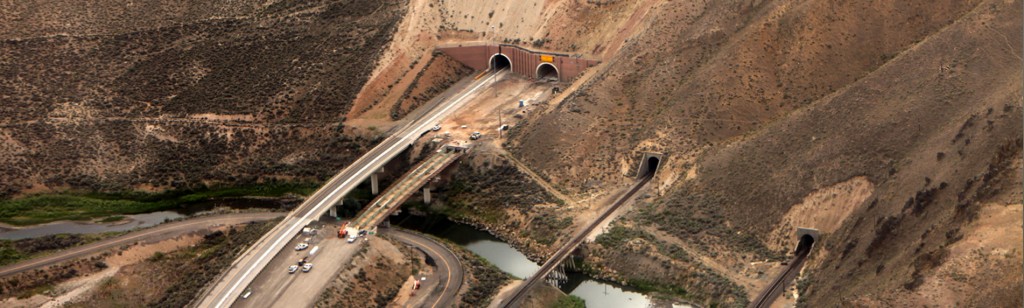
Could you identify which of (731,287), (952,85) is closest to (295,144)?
(731,287)

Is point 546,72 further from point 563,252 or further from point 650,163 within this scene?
point 563,252

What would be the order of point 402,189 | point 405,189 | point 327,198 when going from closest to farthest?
1. point 327,198
2. point 405,189
3. point 402,189

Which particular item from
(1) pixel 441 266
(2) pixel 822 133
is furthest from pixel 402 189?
(2) pixel 822 133

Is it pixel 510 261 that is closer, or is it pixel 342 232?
pixel 342 232

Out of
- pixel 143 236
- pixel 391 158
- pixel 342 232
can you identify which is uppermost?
pixel 391 158

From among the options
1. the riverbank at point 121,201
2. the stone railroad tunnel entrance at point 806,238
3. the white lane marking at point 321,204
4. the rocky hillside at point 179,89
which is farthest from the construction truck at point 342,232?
the stone railroad tunnel entrance at point 806,238

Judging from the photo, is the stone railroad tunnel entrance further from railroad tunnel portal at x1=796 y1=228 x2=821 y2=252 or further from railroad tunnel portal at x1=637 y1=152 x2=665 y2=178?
railroad tunnel portal at x1=637 y1=152 x2=665 y2=178

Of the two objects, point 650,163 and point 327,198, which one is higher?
point 650,163

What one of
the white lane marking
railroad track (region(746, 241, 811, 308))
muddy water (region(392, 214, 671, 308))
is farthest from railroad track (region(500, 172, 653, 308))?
the white lane marking
